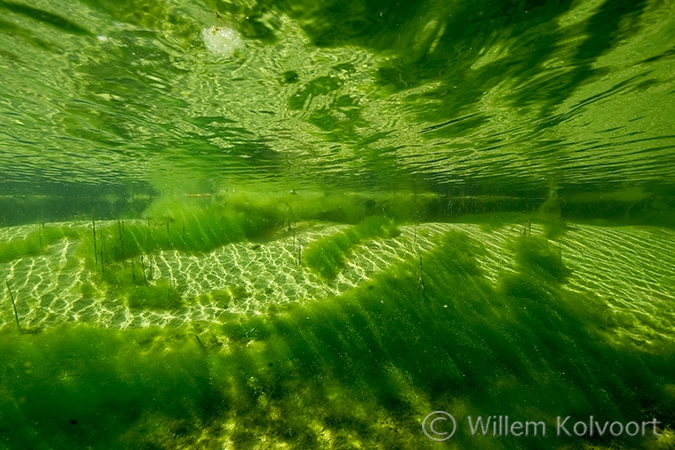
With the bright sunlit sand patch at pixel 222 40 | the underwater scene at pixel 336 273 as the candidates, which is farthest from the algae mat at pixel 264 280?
the bright sunlit sand patch at pixel 222 40

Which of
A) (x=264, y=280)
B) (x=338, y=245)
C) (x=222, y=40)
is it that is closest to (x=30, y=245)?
(x=264, y=280)

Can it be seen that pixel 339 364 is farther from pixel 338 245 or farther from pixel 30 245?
pixel 30 245

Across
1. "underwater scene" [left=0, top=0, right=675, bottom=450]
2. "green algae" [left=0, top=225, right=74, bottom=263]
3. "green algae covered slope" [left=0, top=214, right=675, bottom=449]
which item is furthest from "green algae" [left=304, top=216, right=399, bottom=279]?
"green algae" [left=0, top=225, right=74, bottom=263]

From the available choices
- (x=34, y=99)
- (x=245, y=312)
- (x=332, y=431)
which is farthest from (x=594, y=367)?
(x=34, y=99)

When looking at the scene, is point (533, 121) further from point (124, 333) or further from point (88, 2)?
point (124, 333)

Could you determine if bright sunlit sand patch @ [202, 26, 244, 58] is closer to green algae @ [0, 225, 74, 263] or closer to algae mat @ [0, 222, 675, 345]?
algae mat @ [0, 222, 675, 345]

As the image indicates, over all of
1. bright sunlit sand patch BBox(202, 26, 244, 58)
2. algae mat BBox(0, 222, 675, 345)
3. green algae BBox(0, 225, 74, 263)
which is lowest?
green algae BBox(0, 225, 74, 263)

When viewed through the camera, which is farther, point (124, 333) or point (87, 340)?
point (124, 333)

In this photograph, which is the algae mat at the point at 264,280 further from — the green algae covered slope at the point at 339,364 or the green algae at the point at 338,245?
the green algae at the point at 338,245
